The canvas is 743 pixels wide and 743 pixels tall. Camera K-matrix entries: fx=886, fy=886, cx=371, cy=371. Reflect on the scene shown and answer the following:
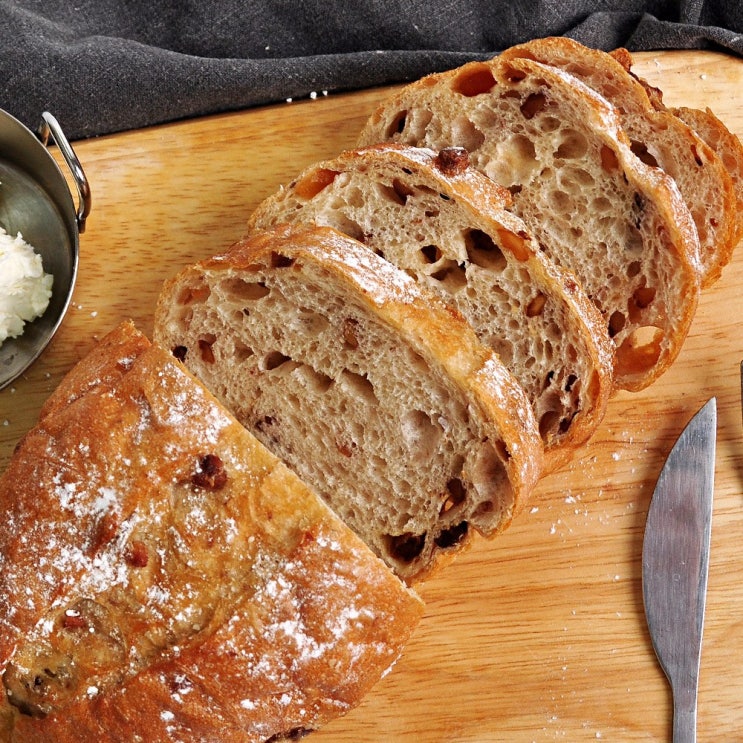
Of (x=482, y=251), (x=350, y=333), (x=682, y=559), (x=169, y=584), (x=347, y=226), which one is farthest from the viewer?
(x=682, y=559)

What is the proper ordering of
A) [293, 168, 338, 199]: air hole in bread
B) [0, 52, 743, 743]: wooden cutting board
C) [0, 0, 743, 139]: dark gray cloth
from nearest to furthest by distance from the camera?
[293, 168, 338, 199]: air hole in bread
[0, 52, 743, 743]: wooden cutting board
[0, 0, 743, 139]: dark gray cloth

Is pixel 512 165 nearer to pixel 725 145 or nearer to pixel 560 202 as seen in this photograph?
pixel 560 202

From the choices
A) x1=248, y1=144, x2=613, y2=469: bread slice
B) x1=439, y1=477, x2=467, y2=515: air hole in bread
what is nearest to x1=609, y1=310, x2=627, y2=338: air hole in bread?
x1=248, y1=144, x2=613, y2=469: bread slice

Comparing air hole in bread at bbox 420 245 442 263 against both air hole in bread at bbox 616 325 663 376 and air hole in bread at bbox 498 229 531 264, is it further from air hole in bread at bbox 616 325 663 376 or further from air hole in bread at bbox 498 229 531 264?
air hole in bread at bbox 616 325 663 376

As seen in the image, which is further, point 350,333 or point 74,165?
point 74,165

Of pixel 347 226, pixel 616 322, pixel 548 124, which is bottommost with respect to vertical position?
pixel 616 322

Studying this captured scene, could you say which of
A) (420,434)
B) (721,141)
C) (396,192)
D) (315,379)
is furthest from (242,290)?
(721,141)

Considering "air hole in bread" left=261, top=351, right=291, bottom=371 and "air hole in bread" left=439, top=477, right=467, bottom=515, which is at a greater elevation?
"air hole in bread" left=261, top=351, right=291, bottom=371
